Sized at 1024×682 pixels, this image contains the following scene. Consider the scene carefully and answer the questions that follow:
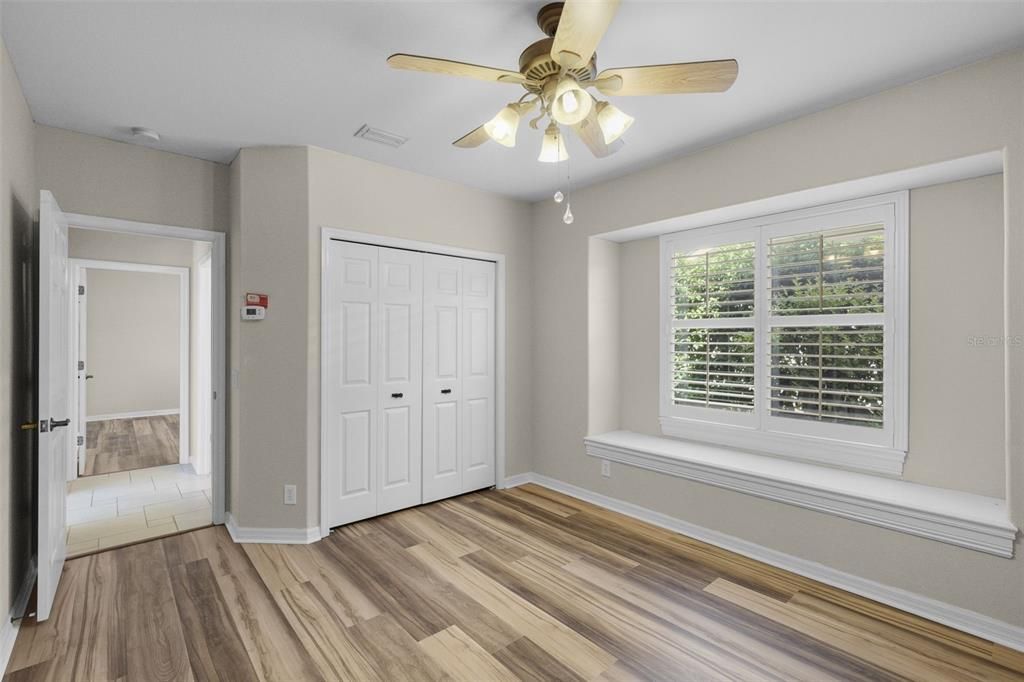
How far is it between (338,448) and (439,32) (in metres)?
2.65

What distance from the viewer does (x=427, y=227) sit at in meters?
3.89

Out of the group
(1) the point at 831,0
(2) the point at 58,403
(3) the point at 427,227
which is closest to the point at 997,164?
(1) the point at 831,0

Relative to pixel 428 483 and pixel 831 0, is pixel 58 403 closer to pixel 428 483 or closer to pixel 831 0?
pixel 428 483

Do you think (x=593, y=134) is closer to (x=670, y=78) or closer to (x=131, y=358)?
(x=670, y=78)

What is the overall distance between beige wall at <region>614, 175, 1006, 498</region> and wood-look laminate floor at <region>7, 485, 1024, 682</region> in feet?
2.87

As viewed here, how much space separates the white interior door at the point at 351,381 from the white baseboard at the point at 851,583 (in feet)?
6.25

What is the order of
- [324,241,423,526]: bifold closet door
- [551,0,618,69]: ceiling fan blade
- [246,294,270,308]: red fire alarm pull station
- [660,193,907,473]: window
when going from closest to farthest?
1. [551,0,618,69]: ceiling fan blade
2. [660,193,907,473]: window
3. [246,294,270,308]: red fire alarm pull station
4. [324,241,423,526]: bifold closet door

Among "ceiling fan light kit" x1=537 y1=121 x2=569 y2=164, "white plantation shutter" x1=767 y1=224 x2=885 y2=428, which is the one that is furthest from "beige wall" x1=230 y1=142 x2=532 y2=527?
"white plantation shutter" x1=767 y1=224 x2=885 y2=428

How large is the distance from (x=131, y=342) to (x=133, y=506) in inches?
192

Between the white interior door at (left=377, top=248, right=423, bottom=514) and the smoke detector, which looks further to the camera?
the white interior door at (left=377, top=248, right=423, bottom=514)

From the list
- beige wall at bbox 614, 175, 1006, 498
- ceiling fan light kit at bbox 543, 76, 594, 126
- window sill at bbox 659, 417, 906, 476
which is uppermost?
ceiling fan light kit at bbox 543, 76, 594, 126

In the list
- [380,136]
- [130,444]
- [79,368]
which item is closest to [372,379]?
[380,136]

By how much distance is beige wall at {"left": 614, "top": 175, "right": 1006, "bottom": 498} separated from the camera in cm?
253

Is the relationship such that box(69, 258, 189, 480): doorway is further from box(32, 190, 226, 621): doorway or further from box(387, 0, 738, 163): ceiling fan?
box(387, 0, 738, 163): ceiling fan
